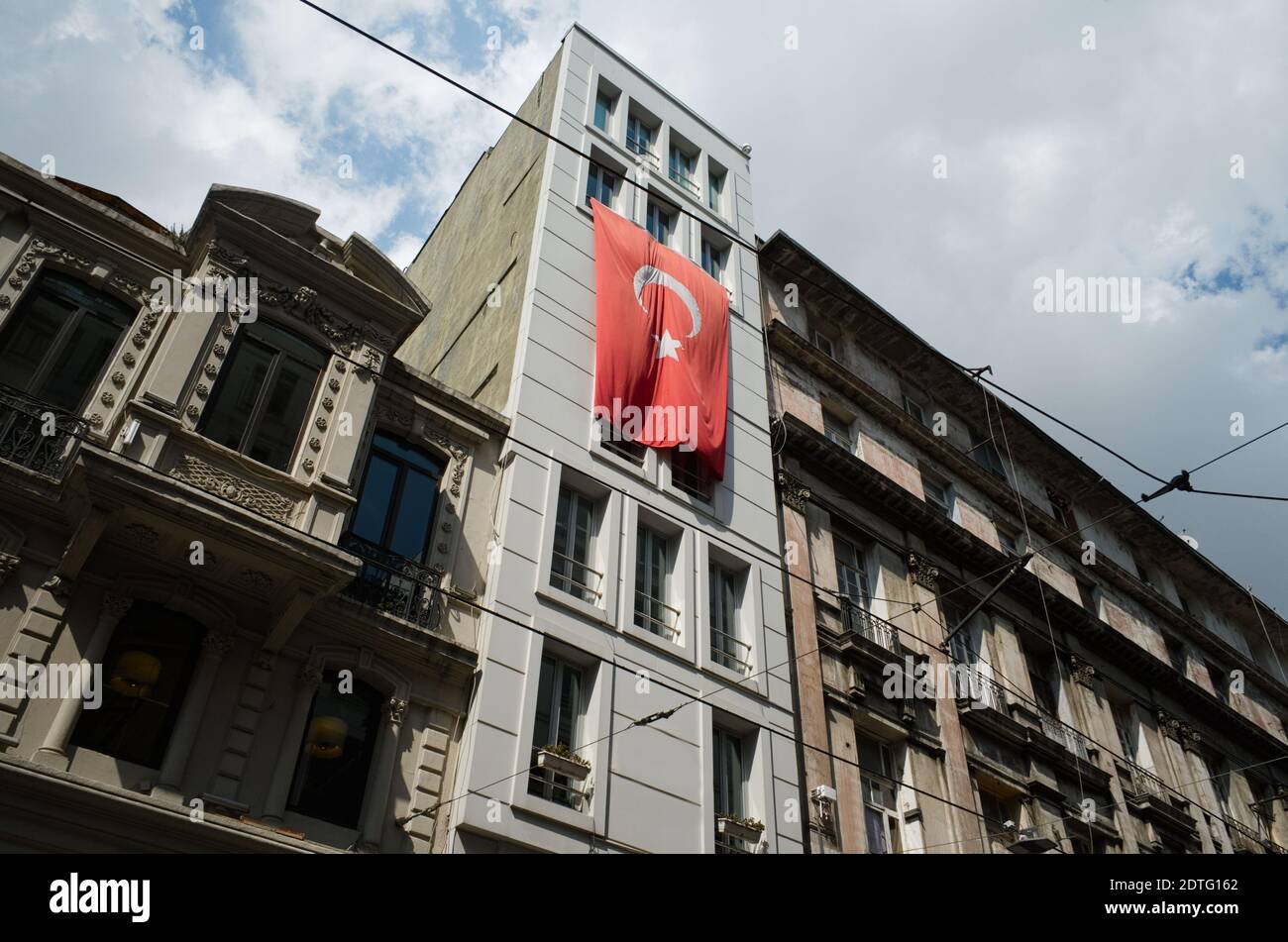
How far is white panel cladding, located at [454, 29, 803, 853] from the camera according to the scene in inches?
560

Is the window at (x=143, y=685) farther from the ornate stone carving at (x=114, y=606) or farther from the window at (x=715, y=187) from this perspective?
the window at (x=715, y=187)

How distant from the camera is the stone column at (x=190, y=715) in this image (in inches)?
449

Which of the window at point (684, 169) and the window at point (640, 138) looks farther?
the window at point (684, 169)

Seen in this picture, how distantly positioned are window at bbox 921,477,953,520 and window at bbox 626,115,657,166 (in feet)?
37.4

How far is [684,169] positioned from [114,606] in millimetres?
19578

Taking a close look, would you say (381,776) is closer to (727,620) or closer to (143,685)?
(143,685)

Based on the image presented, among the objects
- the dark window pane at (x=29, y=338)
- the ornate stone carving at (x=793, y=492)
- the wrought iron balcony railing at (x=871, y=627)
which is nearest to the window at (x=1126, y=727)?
the wrought iron balcony railing at (x=871, y=627)

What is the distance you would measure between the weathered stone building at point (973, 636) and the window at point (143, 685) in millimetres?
10327

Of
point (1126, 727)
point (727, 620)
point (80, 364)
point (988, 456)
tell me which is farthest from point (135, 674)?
point (1126, 727)

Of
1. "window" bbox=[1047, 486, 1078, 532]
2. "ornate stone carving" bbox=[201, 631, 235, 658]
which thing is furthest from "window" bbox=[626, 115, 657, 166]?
"window" bbox=[1047, 486, 1078, 532]

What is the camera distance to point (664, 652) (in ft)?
55.2

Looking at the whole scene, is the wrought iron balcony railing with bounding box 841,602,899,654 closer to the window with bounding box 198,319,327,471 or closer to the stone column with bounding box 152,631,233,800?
the window with bounding box 198,319,327,471

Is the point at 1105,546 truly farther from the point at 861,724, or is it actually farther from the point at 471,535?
the point at 471,535
